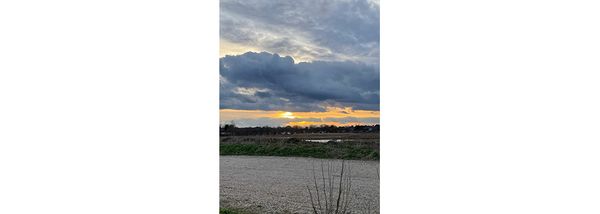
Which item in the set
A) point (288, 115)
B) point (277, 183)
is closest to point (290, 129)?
point (288, 115)

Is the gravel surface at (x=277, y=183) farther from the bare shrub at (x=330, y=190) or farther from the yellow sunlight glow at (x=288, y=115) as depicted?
the yellow sunlight glow at (x=288, y=115)

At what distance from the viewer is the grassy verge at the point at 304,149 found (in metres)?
2.67

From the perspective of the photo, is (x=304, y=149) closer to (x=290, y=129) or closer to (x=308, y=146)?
(x=308, y=146)

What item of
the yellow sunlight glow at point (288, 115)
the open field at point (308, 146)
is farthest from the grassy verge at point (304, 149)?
the yellow sunlight glow at point (288, 115)

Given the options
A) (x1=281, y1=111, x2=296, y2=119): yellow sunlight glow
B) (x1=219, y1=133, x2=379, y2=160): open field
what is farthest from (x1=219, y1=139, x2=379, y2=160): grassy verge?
(x1=281, y1=111, x2=296, y2=119): yellow sunlight glow

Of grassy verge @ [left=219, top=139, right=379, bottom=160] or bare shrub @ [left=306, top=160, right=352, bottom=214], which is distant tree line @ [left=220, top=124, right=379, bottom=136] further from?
bare shrub @ [left=306, top=160, right=352, bottom=214]

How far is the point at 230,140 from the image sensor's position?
9.63 feet

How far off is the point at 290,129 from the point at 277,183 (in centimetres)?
31

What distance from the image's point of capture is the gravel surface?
2688 millimetres
